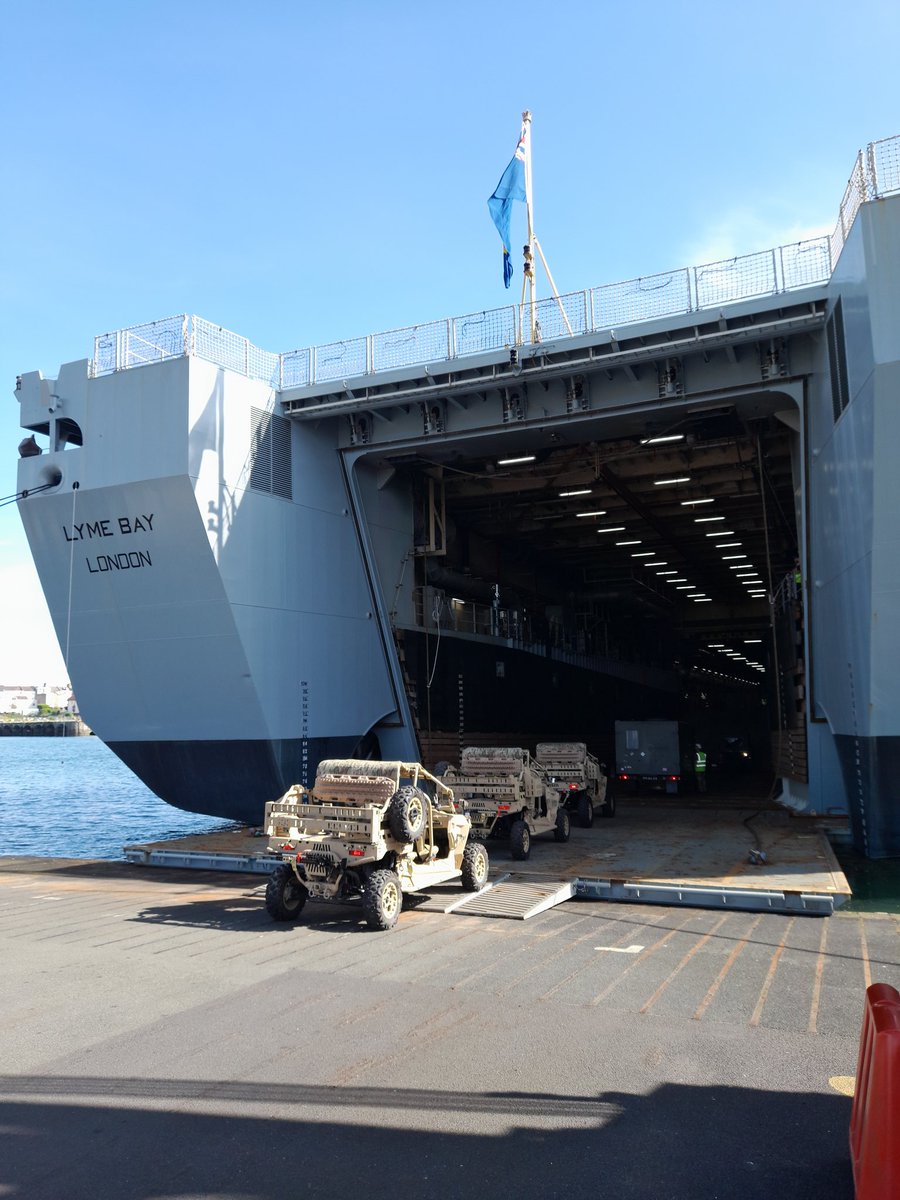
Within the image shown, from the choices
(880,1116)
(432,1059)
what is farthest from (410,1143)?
(880,1116)

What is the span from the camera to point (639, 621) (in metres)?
55.3

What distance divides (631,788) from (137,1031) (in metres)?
31.6

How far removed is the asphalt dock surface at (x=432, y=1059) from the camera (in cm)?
527

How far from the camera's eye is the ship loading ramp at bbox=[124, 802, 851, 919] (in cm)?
1355

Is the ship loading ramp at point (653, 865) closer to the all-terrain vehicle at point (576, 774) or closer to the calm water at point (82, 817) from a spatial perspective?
the all-terrain vehicle at point (576, 774)

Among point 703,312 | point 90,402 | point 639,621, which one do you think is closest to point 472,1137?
point 703,312

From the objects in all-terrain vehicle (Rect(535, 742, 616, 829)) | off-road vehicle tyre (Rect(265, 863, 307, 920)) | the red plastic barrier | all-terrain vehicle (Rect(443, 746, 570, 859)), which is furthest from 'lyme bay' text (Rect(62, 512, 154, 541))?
the red plastic barrier

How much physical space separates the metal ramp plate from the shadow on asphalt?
6.75 m

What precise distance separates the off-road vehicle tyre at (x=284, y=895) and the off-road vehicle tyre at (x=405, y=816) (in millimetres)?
1580

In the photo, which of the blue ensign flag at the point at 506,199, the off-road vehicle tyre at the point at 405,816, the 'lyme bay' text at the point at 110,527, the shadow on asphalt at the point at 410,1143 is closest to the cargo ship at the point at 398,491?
the 'lyme bay' text at the point at 110,527

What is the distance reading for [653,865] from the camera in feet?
54.7

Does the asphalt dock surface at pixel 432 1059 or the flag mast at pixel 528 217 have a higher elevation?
the flag mast at pixel 528 217

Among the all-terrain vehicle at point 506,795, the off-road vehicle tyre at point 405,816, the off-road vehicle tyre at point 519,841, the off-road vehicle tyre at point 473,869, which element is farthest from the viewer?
the all-terrain vehicle at point 506,795

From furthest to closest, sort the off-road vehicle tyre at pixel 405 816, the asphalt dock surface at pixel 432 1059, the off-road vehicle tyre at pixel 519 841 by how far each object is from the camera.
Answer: the off-road vehicle tyre at pixel 519 841
the off-road vehicle tyre at pixel 405 816
the asphalt dock surface at pixel 432 1059
